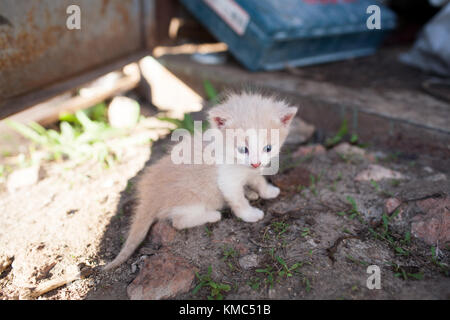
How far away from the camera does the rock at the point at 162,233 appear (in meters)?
2.28

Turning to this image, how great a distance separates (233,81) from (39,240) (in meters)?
2.55

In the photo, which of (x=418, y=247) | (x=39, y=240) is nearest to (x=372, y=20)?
(x=418, y=247)

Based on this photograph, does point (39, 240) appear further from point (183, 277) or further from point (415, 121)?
point (415, 121)

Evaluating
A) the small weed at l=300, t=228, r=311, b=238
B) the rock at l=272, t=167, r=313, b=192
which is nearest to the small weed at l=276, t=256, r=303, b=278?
the small weed at l=300, t=228, r=311, b=238

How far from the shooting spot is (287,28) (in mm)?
3766

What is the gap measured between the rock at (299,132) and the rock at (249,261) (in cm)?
150

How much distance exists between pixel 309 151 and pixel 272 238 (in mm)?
1167

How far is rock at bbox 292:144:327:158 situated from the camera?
123 inches

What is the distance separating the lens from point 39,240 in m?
2.30

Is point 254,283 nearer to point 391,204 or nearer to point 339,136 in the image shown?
point 391,204

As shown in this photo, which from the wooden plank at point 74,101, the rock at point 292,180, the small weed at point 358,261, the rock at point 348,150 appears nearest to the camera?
the small weed at point 358,261

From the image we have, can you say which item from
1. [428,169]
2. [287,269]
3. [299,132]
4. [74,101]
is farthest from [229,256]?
[74,101]
